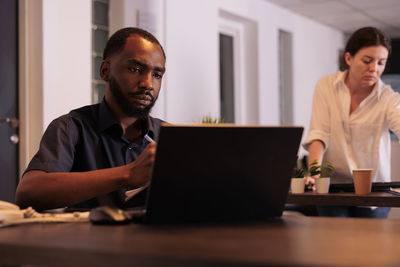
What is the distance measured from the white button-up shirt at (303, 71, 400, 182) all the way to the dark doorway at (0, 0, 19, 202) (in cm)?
217

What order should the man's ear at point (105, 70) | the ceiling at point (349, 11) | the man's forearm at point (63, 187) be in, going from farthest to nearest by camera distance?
the ceiling at point (349, 11) < the man's ear at point (105, 70) < the man's forearm at point (63, 187)

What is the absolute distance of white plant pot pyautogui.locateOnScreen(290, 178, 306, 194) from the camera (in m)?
2.40

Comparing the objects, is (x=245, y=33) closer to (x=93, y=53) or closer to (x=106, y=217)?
(x=93, y=53)

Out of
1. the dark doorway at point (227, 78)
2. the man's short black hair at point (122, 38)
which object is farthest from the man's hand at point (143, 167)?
the dark doorway at point (227, 78)

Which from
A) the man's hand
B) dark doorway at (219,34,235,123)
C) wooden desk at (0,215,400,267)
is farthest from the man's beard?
dark doorway at (219,34,235,123)

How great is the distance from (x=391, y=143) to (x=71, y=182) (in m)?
2.23

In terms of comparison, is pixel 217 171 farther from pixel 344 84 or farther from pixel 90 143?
pixel 344 84

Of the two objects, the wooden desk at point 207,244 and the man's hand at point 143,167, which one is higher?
the man's hand at point 143,167

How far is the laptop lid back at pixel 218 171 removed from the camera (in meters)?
1.13

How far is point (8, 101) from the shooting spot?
161 inches

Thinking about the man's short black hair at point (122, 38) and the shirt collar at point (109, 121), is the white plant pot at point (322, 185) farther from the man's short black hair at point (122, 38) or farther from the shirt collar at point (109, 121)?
the man's short black hair at point (122, 38)

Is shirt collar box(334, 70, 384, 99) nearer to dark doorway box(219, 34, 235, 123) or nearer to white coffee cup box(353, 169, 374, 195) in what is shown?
white coffee cup box(353, 169, 374, 195)

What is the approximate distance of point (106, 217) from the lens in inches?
48.8

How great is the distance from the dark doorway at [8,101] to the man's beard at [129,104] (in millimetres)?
2335
